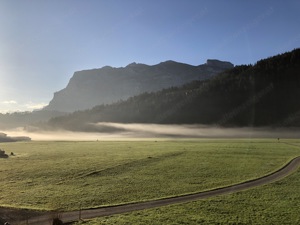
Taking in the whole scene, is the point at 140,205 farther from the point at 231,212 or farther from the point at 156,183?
the point at 231,212

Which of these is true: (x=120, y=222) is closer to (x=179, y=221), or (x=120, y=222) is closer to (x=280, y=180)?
(x=179, y=221)

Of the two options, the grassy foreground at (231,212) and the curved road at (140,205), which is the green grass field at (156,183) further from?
the curved road at (140,205)

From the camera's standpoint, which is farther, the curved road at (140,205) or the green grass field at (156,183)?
the green grass field at (156,183)

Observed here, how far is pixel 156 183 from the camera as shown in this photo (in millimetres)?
70562

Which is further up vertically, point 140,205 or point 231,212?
point 231,212

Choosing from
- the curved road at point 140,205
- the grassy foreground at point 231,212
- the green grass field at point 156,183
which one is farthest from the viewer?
the green grass field at point 156,183

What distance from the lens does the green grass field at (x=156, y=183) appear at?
51.1 m

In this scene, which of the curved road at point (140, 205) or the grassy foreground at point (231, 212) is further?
the curved road at point (140, 205)

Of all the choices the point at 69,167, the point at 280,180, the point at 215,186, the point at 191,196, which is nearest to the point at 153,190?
the point at 191,196

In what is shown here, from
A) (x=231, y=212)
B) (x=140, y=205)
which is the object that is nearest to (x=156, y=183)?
(x=140, y=205)

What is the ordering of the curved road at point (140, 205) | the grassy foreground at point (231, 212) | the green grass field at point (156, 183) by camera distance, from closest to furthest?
1. the grassy foreground at point (231, 212)
2. the curved road at point (140, 205)
3. the green grass field at point (156, 183)

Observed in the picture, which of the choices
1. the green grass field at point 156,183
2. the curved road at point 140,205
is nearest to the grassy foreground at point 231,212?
the green grass field at point 156,183

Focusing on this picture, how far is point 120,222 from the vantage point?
46750mm

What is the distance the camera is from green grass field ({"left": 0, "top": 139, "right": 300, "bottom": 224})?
168 feet
